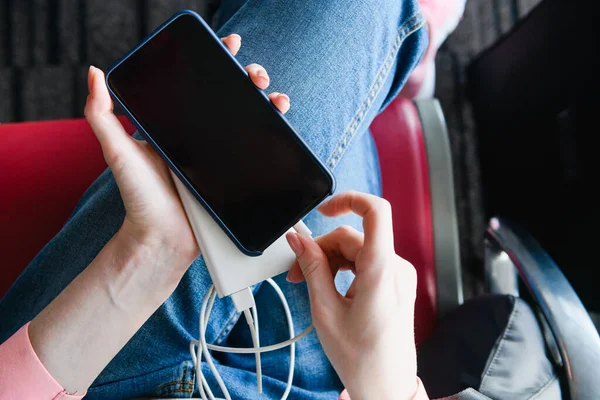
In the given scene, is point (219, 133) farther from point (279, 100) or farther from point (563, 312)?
point (563, 312)

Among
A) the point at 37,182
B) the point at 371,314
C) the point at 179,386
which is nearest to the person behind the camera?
the point at 371,314

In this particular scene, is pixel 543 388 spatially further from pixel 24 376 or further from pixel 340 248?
pixel 24 376

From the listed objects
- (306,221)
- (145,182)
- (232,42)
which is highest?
(232,42)

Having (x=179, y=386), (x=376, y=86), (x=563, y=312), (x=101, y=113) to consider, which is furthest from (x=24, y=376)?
(x=563, y=312)

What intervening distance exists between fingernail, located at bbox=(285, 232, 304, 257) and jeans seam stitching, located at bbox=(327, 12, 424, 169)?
144 millimetres

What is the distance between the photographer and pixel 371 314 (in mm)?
448

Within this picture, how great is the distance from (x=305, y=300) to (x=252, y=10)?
39 centimetres

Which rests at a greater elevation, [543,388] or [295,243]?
[295,243]

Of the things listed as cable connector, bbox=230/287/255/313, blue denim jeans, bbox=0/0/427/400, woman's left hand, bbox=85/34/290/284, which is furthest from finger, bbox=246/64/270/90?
cable connector, bbox=230/287/255/313

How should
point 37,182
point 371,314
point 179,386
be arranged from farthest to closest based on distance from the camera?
1. point 37,182
2. point 179,386
3. point 371,314

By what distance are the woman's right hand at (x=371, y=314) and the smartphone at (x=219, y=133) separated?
6cm

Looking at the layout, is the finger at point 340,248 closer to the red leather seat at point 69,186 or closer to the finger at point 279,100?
the finger at point 279,100

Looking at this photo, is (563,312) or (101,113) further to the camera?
(563,312)

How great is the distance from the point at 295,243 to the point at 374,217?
3.5 inches
